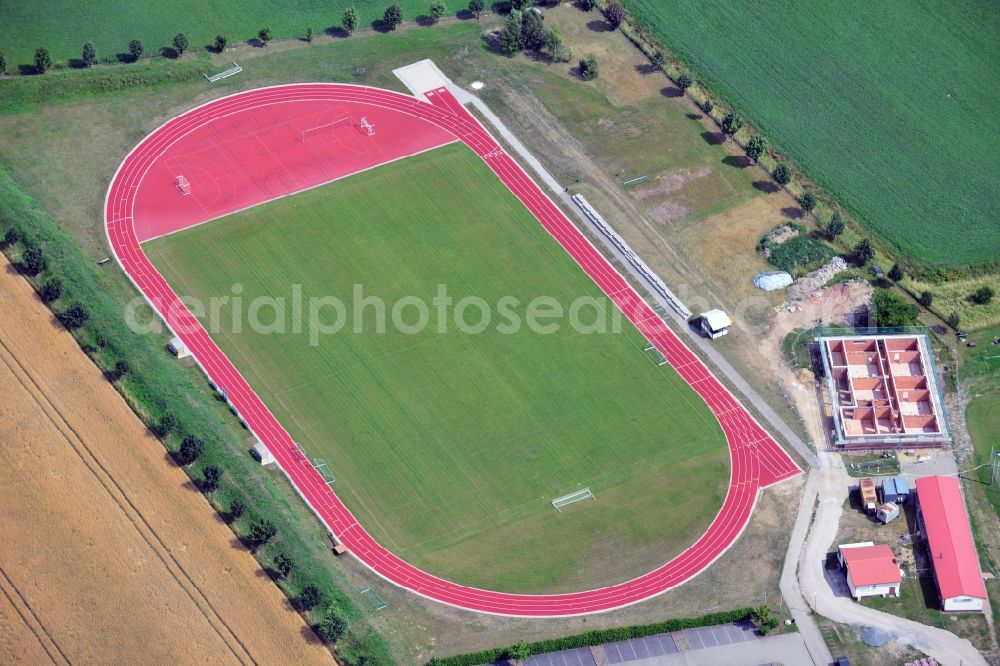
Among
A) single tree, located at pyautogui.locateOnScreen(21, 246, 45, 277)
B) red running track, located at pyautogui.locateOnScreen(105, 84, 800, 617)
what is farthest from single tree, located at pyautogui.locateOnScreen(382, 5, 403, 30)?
single tree, located at pyautogui.locateOnScreen(21, 246, 45, 277)

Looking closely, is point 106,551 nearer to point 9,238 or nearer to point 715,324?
point 9,238

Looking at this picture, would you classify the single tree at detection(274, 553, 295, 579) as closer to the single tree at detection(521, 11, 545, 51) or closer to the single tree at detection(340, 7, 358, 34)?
the single tree at detection(340, 7, 358, 34)

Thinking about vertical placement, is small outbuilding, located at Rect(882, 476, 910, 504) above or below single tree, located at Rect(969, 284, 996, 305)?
below

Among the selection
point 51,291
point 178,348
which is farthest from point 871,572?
point 51,291

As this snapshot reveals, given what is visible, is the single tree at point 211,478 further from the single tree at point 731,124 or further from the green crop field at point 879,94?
the green crop field at point 879,94

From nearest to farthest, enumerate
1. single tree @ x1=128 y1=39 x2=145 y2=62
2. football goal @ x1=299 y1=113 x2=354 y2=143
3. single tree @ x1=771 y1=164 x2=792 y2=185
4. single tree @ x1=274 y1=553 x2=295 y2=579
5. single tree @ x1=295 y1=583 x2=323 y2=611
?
single tree @ x1=295 y1=583 x2=323 y2=611 < single tree @ x1=274 y1=553 x2=295 y2=579 < single tree @ x1=771 y1=164 x2=792 y2=185 < football goal @ x1=299 y1=113 x2=354 y2=143 < single tree @ x1=128 y1=39 x2=145 y2=62

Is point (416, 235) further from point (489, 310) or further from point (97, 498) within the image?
point (97, 498)
